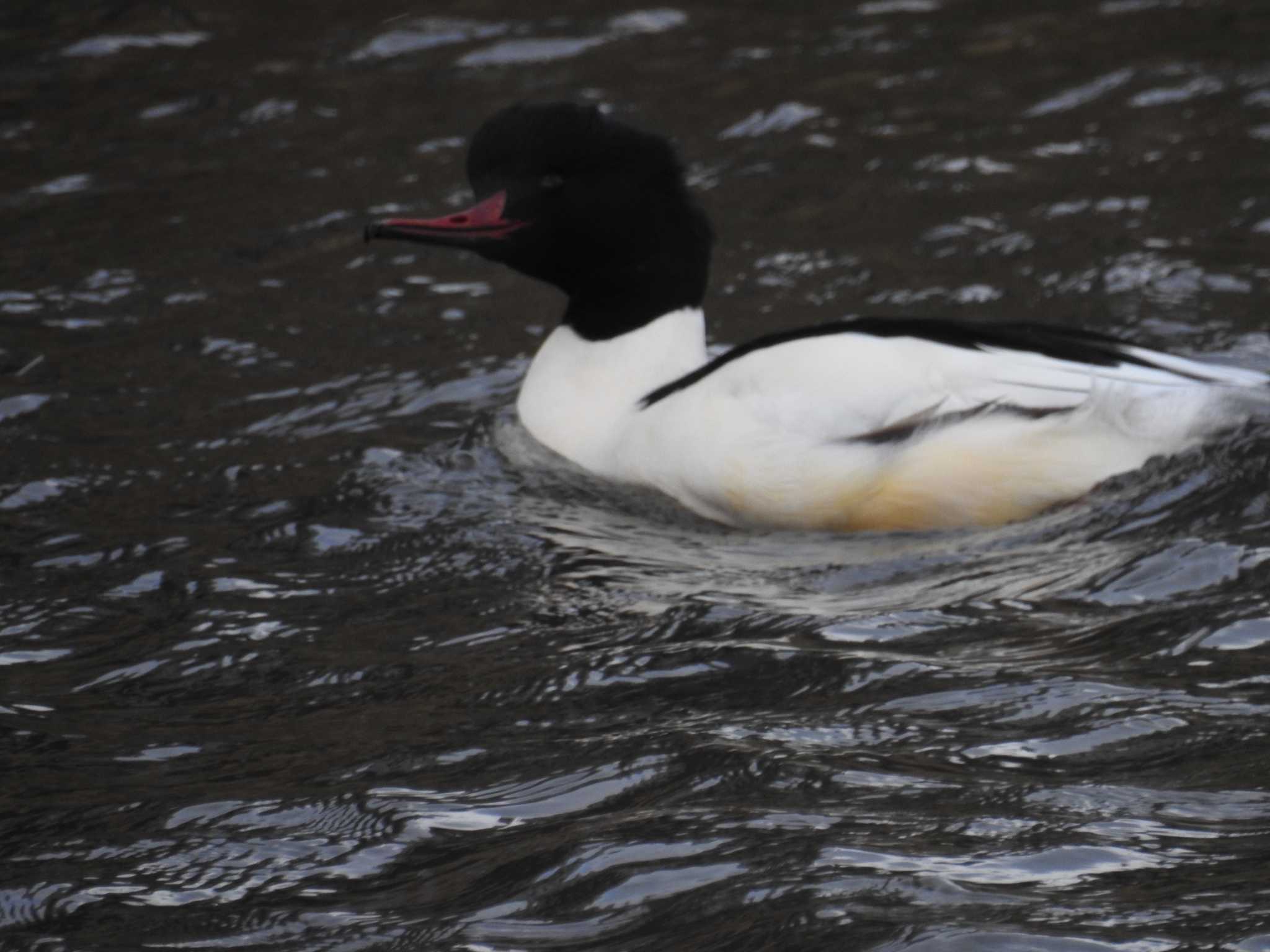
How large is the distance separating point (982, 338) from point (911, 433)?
37 cm

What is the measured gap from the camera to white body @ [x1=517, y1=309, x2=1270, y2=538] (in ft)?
16.9

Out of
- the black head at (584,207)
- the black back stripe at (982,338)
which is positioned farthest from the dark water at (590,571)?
the black head at (584,207)

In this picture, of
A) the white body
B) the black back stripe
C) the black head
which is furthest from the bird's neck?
the white body

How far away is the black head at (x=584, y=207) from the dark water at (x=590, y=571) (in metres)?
0.64

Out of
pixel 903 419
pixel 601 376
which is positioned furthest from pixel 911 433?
pixel 601 376

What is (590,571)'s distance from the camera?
509cm

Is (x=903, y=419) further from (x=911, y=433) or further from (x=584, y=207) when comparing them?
(x=584, y=207)

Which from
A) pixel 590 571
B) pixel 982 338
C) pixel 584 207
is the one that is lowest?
pixel 590 571

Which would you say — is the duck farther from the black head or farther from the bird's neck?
the bird's neck

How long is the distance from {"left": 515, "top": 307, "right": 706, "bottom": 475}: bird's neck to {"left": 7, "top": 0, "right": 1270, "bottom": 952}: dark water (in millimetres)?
148

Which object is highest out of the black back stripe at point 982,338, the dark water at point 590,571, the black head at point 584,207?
the black head at point 584,207

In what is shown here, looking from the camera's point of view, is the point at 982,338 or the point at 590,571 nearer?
the point at 590,571

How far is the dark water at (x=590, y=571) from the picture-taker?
3363mm

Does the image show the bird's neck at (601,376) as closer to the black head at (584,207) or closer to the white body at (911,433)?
the black head at (584,207)
